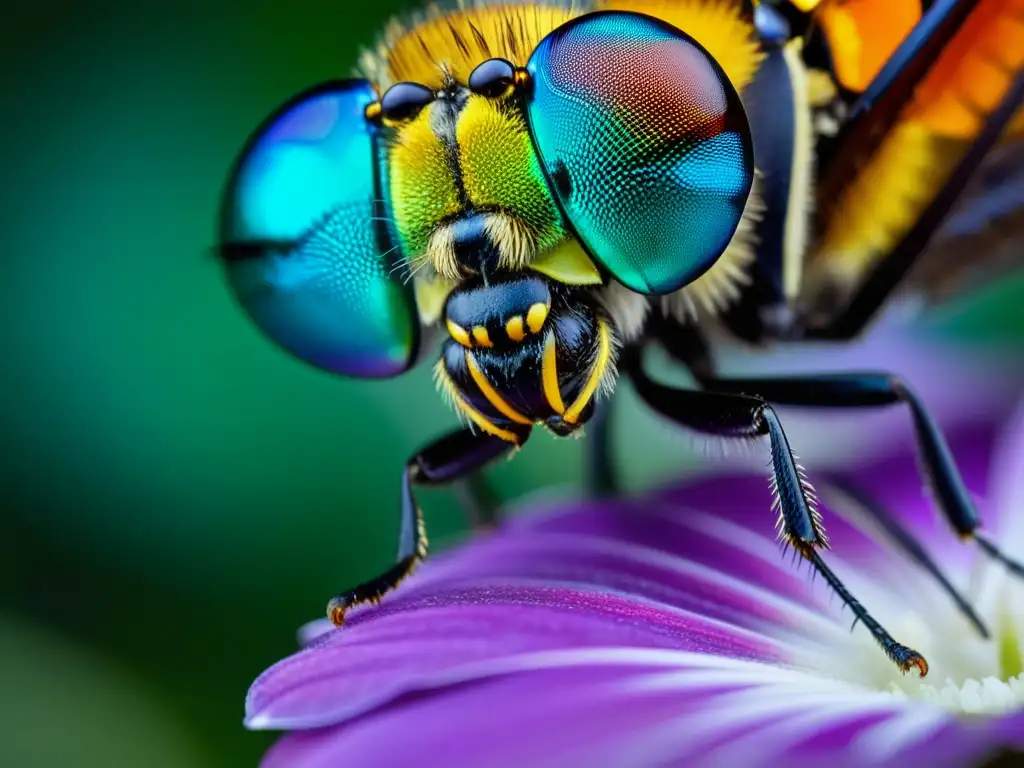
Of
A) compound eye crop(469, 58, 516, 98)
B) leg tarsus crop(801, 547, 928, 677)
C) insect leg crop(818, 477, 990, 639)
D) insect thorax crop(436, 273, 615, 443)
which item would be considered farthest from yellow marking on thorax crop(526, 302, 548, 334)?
insect leg crop(818, 477, 990, 639)

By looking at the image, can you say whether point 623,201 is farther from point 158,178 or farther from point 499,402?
point 158,178

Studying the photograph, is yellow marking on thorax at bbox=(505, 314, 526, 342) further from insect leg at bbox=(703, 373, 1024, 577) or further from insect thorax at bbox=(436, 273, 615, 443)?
insect leg at bbox=(703, 373, 1024, 577)

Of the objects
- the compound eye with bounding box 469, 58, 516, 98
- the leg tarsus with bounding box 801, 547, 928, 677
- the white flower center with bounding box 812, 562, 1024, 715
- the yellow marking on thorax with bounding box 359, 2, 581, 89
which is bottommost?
the white flower center with bounding box 812, 562, 1024, 715

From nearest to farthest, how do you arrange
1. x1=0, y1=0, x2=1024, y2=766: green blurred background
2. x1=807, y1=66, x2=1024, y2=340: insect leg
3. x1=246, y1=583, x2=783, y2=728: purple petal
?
x1=246, y1=583, x2=783, y2=728: purple petal → x1=807, y1=66, x2=1024, y2=340: insect leg → x1=0, y1=0, x2=1024, y2=766: green blurred background

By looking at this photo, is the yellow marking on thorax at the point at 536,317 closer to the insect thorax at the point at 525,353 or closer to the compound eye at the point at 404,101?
the insect thorax at the point at 525,353

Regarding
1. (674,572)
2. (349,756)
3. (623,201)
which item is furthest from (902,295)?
(349,756)

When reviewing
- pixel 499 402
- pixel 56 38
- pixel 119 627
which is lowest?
pixel 119 627

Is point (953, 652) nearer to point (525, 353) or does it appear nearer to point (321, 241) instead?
point (525, 353)

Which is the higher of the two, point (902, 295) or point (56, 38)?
point (56, 38)

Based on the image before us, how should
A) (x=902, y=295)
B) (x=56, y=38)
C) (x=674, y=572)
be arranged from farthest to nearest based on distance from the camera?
(x=56, y=38) < (x=902, y=295) < (x=674, y=572)
